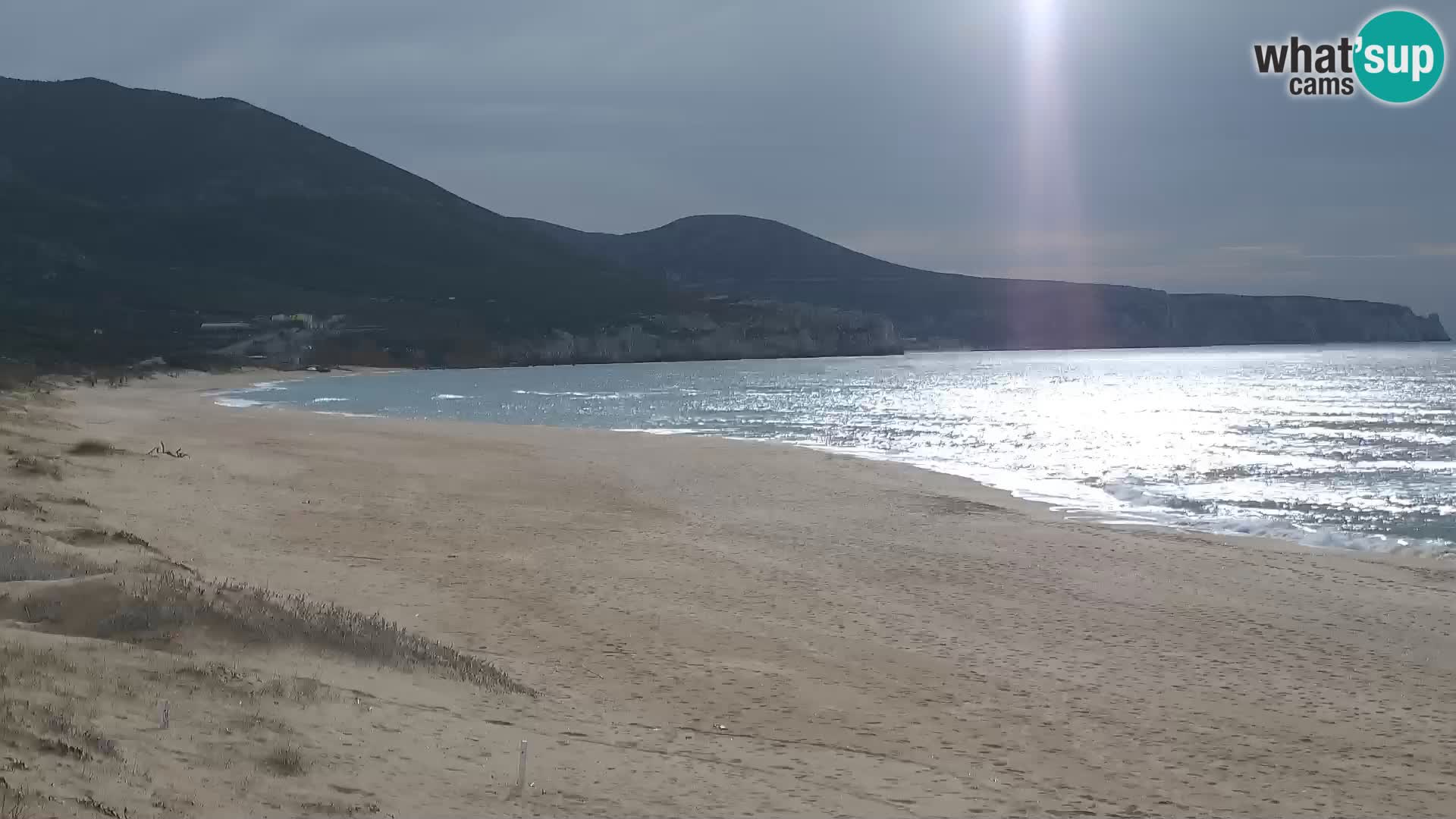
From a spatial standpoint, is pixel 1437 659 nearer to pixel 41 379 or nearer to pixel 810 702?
pixel 810 702

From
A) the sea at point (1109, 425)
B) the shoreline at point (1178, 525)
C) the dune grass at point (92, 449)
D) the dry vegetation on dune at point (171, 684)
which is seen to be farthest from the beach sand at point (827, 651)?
the sea at point (1109, 425)

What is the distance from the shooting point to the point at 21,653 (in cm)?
654

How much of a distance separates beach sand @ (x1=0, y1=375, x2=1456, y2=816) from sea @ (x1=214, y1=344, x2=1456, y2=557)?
4.29 metres

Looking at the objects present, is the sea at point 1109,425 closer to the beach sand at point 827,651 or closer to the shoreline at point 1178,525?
the shoreline at point 1178,525

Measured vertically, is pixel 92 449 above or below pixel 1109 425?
above

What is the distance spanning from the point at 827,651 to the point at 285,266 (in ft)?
550

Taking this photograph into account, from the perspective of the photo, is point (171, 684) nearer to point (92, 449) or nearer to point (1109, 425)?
point (92, 449)

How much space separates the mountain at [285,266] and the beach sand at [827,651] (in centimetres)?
9663

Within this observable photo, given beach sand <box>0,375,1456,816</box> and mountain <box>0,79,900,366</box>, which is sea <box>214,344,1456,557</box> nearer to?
beach sand <box>0,375,1456,816</box>

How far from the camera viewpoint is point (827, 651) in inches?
410

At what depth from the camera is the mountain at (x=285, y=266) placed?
130 meters

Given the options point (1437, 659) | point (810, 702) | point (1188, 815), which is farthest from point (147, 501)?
point (1437, 659)

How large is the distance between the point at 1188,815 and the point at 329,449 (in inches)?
957

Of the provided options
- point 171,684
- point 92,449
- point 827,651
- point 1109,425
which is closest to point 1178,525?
point 827,651
